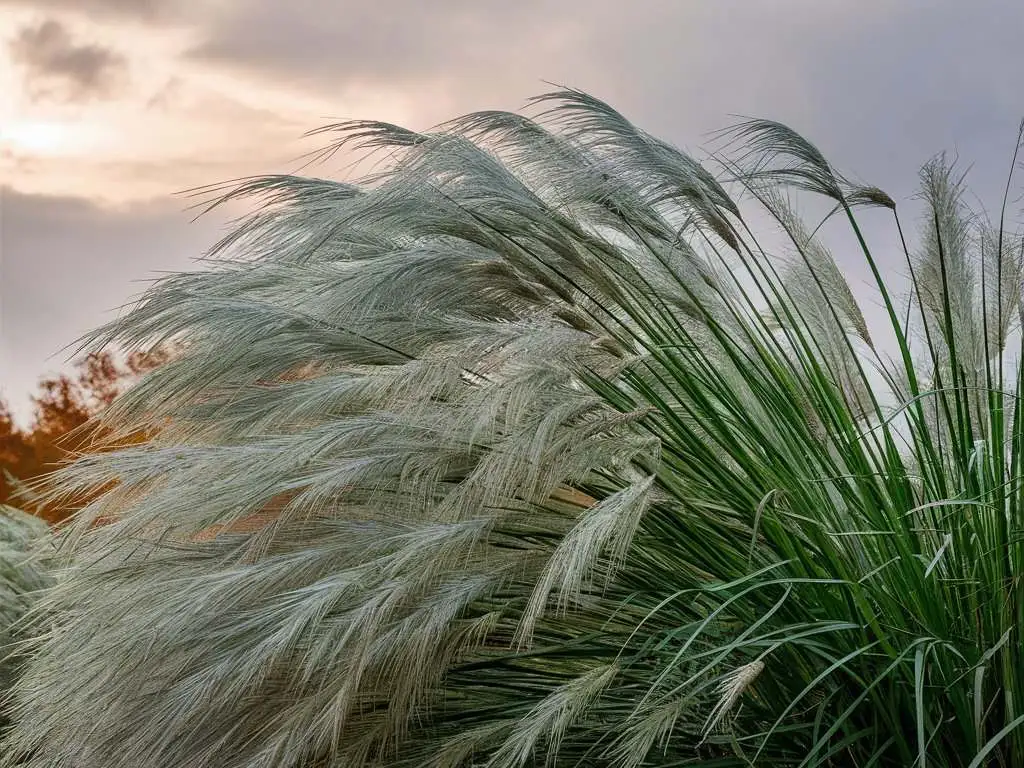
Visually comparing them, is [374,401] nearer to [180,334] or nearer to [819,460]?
[180,334]

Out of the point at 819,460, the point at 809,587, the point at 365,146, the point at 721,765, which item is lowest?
the point at 721,765

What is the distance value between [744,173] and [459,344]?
73 centimetres

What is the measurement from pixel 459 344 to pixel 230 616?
1.71 feet

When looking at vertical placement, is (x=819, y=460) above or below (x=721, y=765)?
above

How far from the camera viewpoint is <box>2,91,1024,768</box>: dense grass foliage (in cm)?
153

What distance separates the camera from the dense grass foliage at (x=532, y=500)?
5.02 ft

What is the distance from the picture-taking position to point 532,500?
1693 mm

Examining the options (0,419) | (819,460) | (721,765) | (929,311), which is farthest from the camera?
(0,419)

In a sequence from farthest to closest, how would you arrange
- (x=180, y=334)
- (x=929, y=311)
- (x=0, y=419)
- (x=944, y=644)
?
(x=0, y=419) < (x=929, y=311) < (x=180, y=334) < (x=944, y=644)

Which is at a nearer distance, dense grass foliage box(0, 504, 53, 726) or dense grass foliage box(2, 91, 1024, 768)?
dense grass foliage box(2, 91, 1024, 768)

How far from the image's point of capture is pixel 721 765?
164 cm

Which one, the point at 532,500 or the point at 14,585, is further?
the point at 14,585

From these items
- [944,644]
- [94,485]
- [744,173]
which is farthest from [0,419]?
[944,644]

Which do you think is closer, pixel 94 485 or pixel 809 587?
pixel 809 587
